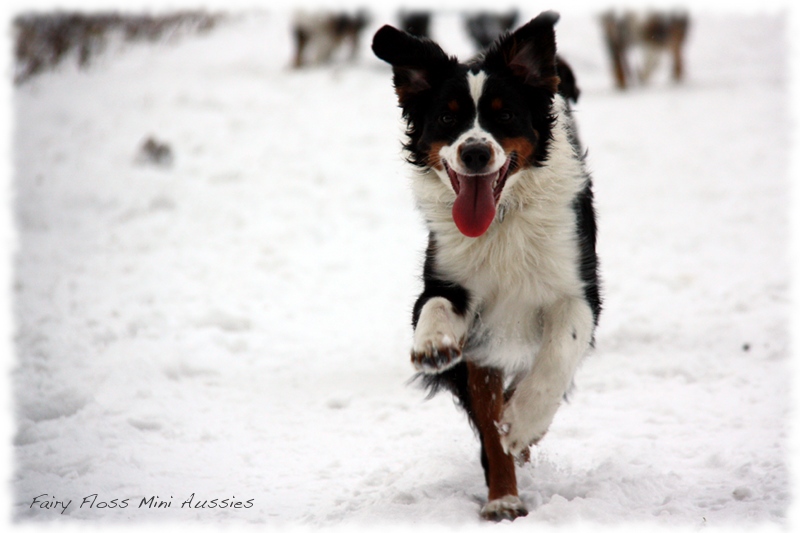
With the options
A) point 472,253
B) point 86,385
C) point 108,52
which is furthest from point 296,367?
point 108,52

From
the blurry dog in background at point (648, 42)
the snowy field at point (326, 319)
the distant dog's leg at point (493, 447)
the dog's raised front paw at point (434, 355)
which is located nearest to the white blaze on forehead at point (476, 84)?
the snowy field at point (326, 319)

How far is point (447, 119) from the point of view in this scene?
11.3ft

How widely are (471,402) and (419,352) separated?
1.96ft

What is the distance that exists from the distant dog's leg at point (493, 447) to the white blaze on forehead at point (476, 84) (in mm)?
1174

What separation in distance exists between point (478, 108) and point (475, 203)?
414 mm

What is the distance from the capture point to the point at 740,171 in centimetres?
954

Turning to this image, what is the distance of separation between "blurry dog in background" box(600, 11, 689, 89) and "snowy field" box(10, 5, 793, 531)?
40.4 inches

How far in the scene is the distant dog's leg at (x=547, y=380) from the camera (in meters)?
3.17

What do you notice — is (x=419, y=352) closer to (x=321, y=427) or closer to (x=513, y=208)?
(x=513, y=208)

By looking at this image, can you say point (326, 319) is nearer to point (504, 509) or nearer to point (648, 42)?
point (504, 509)

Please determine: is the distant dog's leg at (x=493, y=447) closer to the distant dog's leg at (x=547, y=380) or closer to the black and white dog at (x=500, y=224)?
the black and white dog at (x=500, y=224)

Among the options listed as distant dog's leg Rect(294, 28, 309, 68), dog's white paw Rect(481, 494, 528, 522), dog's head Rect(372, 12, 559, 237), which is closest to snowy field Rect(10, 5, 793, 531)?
dog's white paw Rect(481, 494, 528, 522)

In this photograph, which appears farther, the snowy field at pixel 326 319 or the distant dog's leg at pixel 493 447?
the snowy field at pixel 326 319

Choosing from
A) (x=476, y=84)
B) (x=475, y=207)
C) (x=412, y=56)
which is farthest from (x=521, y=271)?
(x=412, y=56)
